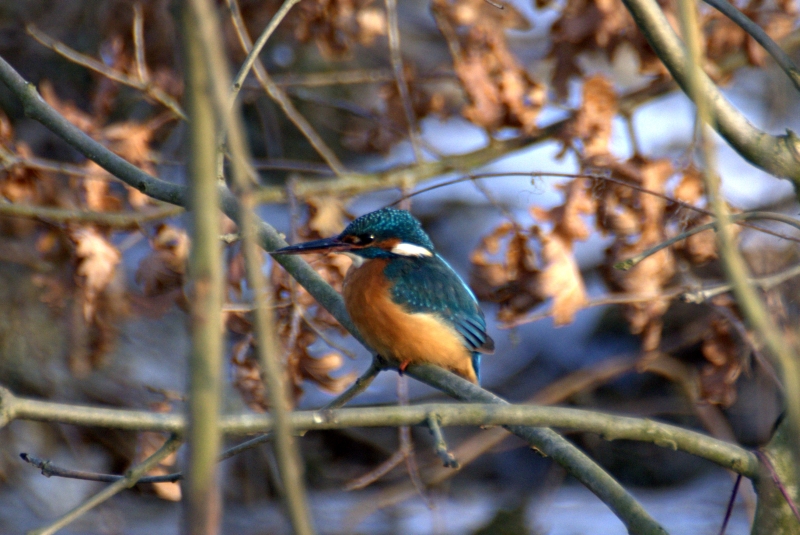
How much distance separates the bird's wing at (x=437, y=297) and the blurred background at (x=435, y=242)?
18cm

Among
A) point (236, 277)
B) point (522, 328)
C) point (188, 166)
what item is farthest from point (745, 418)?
point (188, 166)

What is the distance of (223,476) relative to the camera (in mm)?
4469

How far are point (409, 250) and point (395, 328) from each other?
50cm

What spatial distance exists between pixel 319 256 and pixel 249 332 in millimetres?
480

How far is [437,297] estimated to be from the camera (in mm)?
2945

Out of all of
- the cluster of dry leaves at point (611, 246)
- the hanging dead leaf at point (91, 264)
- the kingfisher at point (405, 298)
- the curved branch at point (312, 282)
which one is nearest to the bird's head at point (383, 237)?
the kingfisher at point (405, 298)

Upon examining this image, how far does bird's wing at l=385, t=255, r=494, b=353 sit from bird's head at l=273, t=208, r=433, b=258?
7cm

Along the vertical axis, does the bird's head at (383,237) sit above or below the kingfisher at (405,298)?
above

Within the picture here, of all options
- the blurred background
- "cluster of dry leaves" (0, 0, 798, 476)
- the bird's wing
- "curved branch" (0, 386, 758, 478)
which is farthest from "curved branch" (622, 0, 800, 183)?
the bird's wing

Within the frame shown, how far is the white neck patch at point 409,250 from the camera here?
3.03 metres

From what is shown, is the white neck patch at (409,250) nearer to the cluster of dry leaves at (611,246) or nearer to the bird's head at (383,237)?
the bird's head at (383,237)

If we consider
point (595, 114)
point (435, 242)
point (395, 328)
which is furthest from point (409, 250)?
point (435, 242)

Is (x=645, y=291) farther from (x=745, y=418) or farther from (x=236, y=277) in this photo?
(x=745, y=418)

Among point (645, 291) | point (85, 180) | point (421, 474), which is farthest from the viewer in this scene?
point (421, 474)
